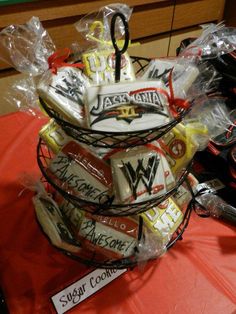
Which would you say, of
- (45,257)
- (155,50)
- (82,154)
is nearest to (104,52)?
(82,154)

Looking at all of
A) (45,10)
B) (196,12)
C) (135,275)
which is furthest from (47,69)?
(196,12)

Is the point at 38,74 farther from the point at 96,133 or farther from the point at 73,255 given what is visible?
the point at 73,255

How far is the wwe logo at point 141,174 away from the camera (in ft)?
1.61

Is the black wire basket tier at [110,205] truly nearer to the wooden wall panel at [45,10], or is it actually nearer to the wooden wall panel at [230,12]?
the wooden wall panel at [45,10]

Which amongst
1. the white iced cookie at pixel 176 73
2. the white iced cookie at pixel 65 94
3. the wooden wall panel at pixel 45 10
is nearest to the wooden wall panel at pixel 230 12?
the wooden wall panel at pixel 45 10

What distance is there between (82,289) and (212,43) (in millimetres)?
595

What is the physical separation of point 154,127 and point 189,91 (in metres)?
0.16

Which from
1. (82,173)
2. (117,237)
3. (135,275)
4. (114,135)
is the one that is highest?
(114,135)

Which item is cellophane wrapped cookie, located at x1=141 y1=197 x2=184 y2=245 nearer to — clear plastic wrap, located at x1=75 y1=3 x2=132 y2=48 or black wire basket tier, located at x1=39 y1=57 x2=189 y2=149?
black wire basket tier, located at x1=39 y1=57 x2=189 y2=149

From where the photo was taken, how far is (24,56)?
618 millimetres

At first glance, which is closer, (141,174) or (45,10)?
(141,174)

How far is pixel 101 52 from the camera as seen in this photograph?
1.90ft

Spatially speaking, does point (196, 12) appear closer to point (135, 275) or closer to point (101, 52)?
point (101, 52)

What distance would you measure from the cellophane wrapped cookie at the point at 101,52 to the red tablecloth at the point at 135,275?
37cm
